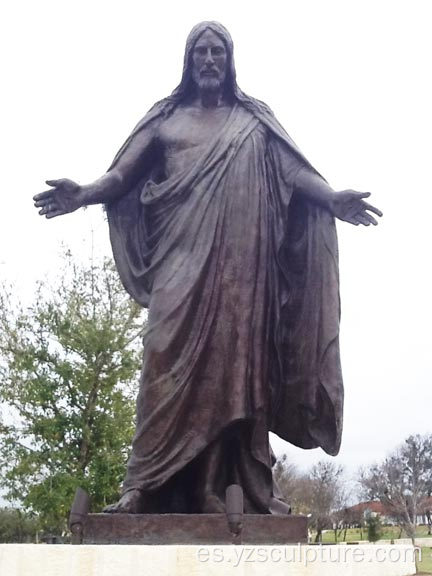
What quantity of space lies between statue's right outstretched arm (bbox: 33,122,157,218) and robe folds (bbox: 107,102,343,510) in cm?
14

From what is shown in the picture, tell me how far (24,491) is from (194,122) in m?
17.2

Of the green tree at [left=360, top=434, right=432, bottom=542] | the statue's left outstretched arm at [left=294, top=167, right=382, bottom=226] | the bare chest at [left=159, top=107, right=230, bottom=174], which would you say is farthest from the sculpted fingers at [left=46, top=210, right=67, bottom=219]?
the green tree at [left=360, top=434, right=432, bottom=542]

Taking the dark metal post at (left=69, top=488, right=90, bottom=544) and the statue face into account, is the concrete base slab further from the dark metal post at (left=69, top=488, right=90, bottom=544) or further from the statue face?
the statue face

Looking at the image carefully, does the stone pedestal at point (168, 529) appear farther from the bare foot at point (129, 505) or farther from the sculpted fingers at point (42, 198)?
the sculpted fingers at point (42, 198)

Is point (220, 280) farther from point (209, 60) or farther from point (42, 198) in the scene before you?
point (209, 60)

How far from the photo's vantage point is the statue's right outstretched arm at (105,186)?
5.72m

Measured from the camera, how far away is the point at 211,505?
16.6 ft

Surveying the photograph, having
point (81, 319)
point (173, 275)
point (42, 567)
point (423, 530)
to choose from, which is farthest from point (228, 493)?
point (423, 530)

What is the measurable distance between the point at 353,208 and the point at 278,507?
206 cm

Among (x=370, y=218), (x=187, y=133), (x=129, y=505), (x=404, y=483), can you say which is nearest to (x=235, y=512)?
(x=129, y=505)

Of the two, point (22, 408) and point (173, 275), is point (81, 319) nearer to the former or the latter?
point (22, 408)

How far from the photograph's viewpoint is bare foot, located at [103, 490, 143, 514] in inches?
192

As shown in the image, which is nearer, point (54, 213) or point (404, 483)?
point (54, 213)

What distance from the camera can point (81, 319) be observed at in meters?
22.2
